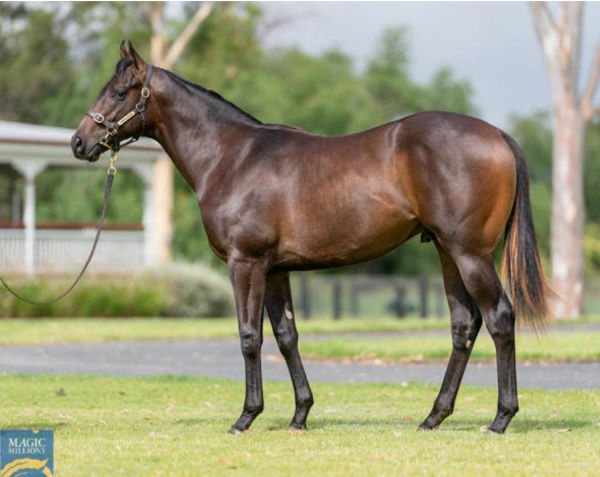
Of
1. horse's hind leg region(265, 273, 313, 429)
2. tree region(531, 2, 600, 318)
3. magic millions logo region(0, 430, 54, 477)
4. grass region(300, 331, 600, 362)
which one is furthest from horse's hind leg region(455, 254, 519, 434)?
tree region(531, 2, 600, 318)

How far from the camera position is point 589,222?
61531mm

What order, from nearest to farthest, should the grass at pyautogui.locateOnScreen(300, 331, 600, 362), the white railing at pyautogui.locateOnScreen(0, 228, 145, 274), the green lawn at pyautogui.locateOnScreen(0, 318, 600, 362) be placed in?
1. the grass at pyautogui.locateOnScreen(300, 331, 600, 362)
2. the green lawn at pyautogui.locateOnScreen(0, 318, 600, 362)
3. the white railing at pyautogui.locateOnScreen(0, 228, 145, 274)

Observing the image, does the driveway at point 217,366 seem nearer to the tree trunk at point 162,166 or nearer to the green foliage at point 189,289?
the green foliage at point 189,289

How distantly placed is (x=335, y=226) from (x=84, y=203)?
1483 inches

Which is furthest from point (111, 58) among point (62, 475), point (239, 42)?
point (62, 475)

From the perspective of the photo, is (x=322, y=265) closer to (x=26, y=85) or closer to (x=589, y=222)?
(x=26, y=85)

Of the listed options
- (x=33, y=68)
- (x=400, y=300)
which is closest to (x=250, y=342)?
(x=400, y=300)

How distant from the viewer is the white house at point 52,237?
84.5ft

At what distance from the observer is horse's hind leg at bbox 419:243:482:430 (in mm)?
7965

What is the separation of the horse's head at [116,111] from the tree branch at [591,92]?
18423mm

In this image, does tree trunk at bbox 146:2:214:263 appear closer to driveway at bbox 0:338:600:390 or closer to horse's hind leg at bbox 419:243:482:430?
driveway at bbox 0:338:600:390

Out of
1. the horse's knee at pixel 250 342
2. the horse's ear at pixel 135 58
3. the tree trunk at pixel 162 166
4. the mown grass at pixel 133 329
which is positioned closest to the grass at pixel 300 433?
the horse's knee at pixel 250 342

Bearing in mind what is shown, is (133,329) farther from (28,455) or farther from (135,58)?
(28,455)

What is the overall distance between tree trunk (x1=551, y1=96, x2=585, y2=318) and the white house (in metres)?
9.71
